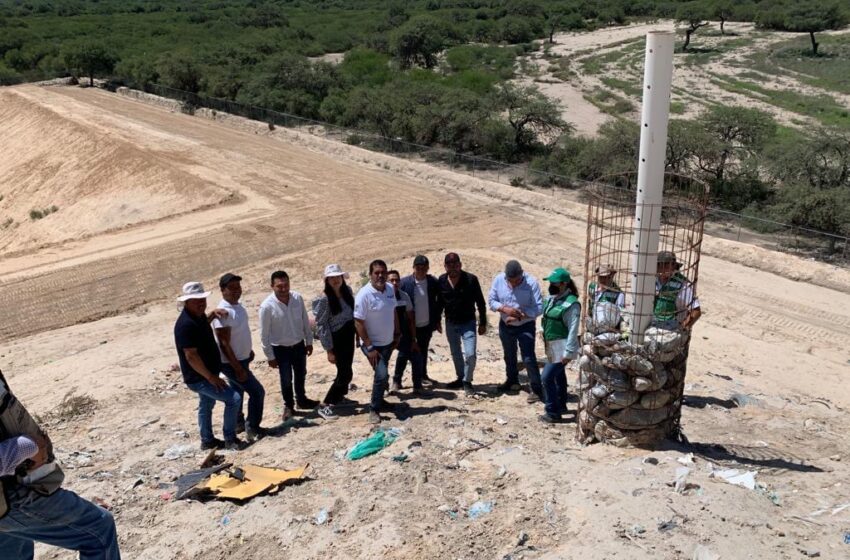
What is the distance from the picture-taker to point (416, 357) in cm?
929

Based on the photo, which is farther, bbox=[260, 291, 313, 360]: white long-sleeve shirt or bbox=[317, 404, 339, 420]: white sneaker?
bbox=[317, 404, 339, 420]: white sneaker

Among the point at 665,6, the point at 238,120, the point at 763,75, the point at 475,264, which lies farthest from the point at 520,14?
the point at 475,264

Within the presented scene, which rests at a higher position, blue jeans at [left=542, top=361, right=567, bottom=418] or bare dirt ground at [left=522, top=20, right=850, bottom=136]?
bare dirt ground at [left=522, top=20, right=850, bottom=136]

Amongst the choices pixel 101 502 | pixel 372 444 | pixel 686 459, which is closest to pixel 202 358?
pixel 101 502

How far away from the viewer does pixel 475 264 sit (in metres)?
17.5

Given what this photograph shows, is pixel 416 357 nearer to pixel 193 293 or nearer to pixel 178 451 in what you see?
pixel 178 451

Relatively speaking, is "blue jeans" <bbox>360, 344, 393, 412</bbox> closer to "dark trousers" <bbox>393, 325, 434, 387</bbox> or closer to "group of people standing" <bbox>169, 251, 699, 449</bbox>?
"group of people standing" <bbox>169, 251, 699, 449</bbox>

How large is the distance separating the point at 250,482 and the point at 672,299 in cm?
438

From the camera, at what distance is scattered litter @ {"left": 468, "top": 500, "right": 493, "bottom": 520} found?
6.18m

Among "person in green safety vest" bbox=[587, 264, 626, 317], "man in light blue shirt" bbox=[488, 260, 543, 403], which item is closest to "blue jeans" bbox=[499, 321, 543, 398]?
"man in light blue shirt" bbox=[488, 260, 543, 403]

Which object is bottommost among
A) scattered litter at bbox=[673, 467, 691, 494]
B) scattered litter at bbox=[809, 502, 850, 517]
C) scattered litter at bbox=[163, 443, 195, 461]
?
scattered litter at bbox=[163, 443, 195, 461]

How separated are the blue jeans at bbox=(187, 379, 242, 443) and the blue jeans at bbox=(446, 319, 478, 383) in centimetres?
278

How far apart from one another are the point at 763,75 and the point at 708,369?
4565 cm

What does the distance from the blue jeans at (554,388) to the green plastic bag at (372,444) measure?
5.54 ft
